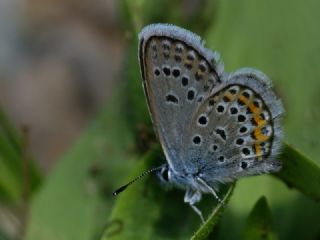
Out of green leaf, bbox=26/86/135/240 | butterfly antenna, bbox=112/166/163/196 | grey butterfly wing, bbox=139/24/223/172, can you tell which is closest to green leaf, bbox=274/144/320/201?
grey butterfly wing, bbox=139/24/223/172

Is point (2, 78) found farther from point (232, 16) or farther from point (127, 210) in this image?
point (127, 210)

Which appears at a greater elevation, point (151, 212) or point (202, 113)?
point (202, 113)

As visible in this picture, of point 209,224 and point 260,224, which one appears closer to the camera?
point 209,224

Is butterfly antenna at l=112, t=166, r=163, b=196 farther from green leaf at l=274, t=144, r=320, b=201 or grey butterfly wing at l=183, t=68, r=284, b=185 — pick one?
green leaf at l=274, t=144, r=320, b=201

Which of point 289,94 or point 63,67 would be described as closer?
point 289,94

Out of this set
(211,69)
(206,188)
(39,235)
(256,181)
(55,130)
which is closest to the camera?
(211,69)

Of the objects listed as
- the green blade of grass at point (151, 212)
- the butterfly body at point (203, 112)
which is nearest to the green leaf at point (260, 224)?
the butterfly body at point (203, 112)

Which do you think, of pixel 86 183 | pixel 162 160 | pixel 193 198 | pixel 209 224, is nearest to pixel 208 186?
pixel 193 198

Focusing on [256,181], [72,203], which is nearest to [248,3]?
[256,181]

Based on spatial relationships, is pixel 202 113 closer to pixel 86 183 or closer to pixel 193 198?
pixel 193 198
